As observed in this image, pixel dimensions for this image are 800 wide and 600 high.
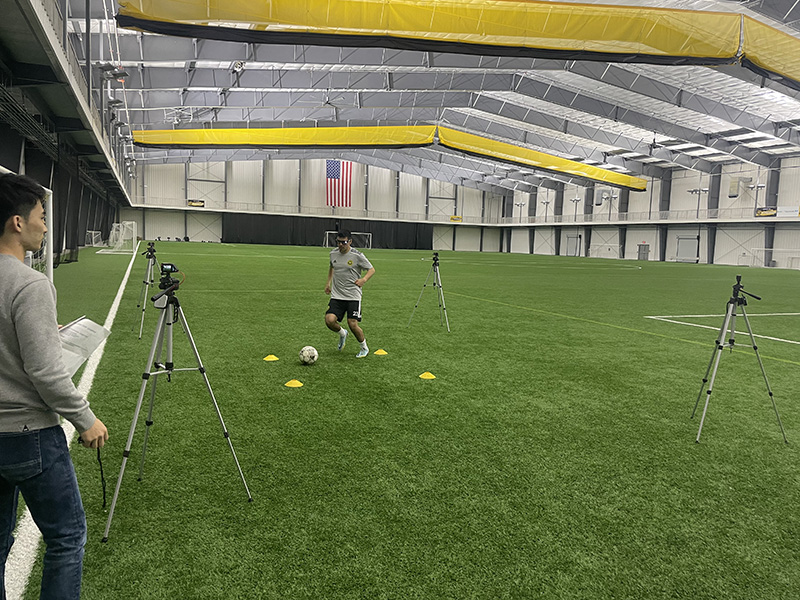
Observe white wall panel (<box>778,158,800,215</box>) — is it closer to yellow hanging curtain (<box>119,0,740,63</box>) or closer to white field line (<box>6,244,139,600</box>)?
yellow hanging curtain (<box>119,0,740,63</box>)

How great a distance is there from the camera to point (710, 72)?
3022 centimetres

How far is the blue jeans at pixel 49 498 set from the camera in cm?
226

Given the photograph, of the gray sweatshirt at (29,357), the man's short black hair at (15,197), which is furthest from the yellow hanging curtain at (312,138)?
the gray sweatshirt at (29,357)

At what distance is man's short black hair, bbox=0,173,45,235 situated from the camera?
2.23 metres

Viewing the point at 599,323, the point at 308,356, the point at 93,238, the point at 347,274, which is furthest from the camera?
the point at 93,238

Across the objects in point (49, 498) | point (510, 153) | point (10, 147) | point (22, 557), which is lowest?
point (22, 557)

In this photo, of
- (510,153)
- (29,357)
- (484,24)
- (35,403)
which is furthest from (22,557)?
(510,153)

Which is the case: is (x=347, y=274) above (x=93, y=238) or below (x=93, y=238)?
below

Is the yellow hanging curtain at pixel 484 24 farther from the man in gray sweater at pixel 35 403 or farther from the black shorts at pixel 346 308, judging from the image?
the man in gray sweater at pixel 35 403

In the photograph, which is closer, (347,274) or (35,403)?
(35,403)

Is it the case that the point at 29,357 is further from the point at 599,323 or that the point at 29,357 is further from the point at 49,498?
the point at 599,323

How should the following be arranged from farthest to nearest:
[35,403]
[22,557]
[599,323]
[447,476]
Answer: [599,323] < [447,476] < [22,557] < [35,403]

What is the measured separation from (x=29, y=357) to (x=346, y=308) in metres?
6.81

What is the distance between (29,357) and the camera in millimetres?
2180
